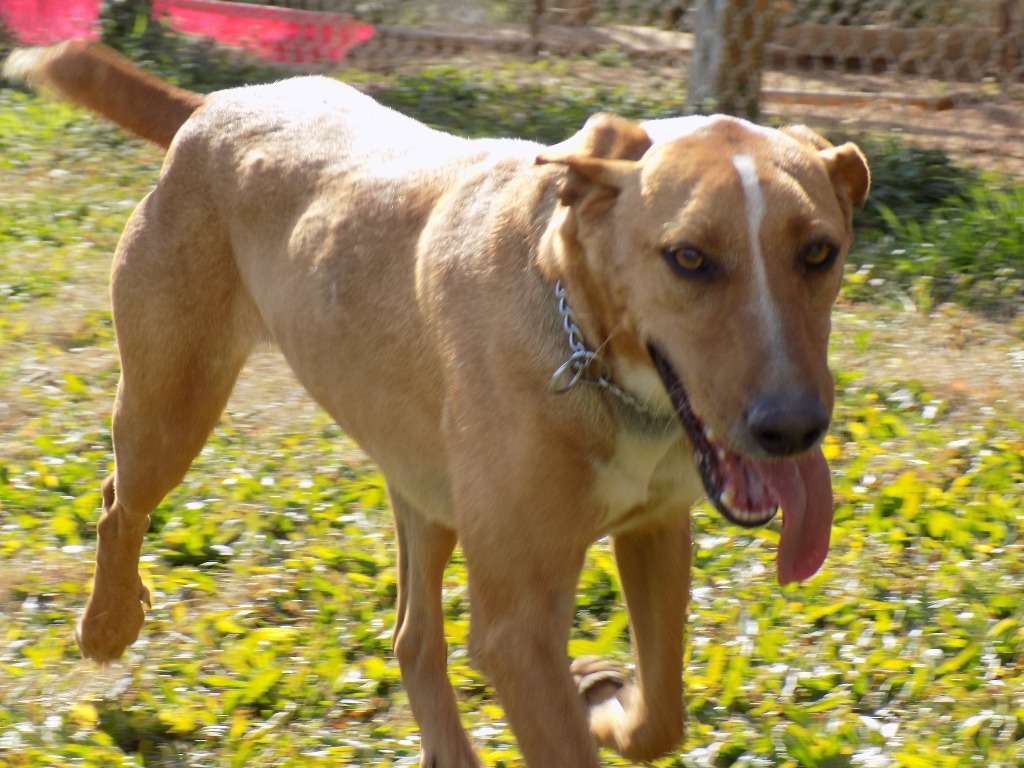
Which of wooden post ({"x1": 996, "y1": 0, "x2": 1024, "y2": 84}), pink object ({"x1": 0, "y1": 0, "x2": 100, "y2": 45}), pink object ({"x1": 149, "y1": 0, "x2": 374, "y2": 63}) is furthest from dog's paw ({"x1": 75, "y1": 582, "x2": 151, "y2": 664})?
pink object ({"x1": 0, "y1": 0, "x2": 100, "y2": 45})

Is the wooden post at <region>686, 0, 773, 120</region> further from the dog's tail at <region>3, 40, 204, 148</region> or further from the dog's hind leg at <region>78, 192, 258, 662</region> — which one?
the dog's hind leg at <region>78, 192, 258, 662</region>

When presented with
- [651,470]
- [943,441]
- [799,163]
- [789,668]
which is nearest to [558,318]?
[651,470]

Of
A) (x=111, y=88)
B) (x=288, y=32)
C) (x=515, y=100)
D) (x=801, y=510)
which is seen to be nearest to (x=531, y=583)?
(x=801, y=510)

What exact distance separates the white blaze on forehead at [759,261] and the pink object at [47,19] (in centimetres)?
783

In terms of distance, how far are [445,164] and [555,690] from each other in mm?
1232

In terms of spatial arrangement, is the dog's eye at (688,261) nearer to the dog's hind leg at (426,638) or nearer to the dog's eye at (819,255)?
the dog's eye at (819,255)

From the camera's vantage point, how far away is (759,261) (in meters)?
2.49

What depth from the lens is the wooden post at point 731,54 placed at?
24.5ft

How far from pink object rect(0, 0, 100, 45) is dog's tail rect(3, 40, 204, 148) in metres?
5.76

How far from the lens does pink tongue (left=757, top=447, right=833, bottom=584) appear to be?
2.71 metres

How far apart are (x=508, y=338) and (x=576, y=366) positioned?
0.58 ft

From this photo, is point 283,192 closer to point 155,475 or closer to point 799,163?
point 155,475

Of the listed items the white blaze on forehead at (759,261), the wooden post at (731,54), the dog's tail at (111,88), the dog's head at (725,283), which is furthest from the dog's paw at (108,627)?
the wooden post at (731,54)

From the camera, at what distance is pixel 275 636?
12.8ft
